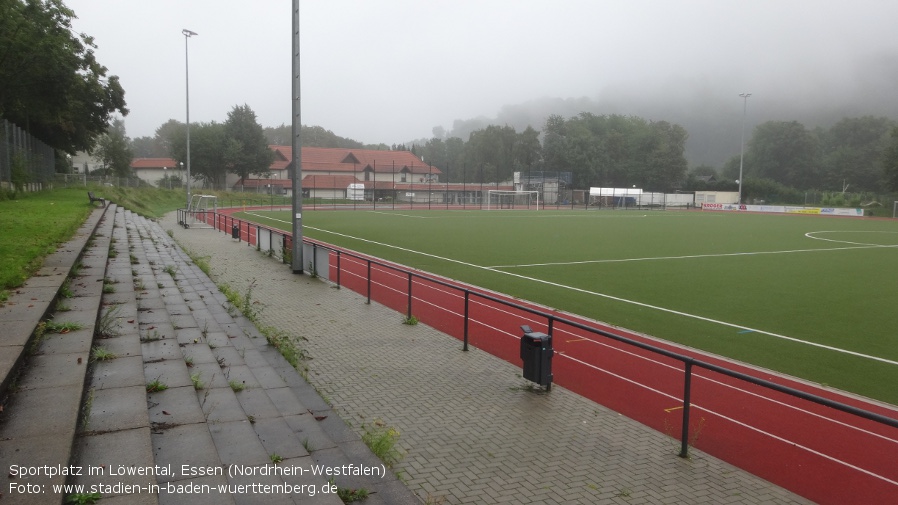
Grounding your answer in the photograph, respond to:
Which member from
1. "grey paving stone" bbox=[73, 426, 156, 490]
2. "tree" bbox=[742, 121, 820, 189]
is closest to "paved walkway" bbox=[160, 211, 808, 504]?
"grey paving stone" bbox=[73, 426, 156, 490]

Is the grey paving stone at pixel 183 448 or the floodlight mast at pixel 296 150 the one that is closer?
the grey paving stone at pixel 183 448

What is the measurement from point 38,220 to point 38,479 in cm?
1496

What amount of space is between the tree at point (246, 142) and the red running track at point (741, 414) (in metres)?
77.3

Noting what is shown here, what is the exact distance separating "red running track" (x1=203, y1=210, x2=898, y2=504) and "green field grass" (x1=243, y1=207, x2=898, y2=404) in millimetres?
1376

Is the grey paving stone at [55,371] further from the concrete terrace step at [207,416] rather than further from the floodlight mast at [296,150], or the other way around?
the floodlight mast at [296,150]

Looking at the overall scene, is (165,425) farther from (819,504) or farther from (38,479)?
(819,504)

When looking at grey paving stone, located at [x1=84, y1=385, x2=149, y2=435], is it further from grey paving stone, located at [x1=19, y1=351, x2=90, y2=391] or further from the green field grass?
the green field grass

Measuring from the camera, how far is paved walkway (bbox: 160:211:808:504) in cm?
500

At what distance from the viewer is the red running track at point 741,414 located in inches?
222

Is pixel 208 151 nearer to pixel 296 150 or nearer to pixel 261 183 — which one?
pixel 261 183

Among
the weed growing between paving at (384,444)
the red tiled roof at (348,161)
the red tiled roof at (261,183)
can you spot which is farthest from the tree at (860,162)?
the weed growing between paving at (384,444)

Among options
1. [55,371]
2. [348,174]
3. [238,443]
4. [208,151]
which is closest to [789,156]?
[348,174]

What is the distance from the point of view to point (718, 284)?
17.2 metres

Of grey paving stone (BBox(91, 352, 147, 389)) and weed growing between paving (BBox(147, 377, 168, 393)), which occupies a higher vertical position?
grey paving stone (BBox(91, 352, 147, 389))
